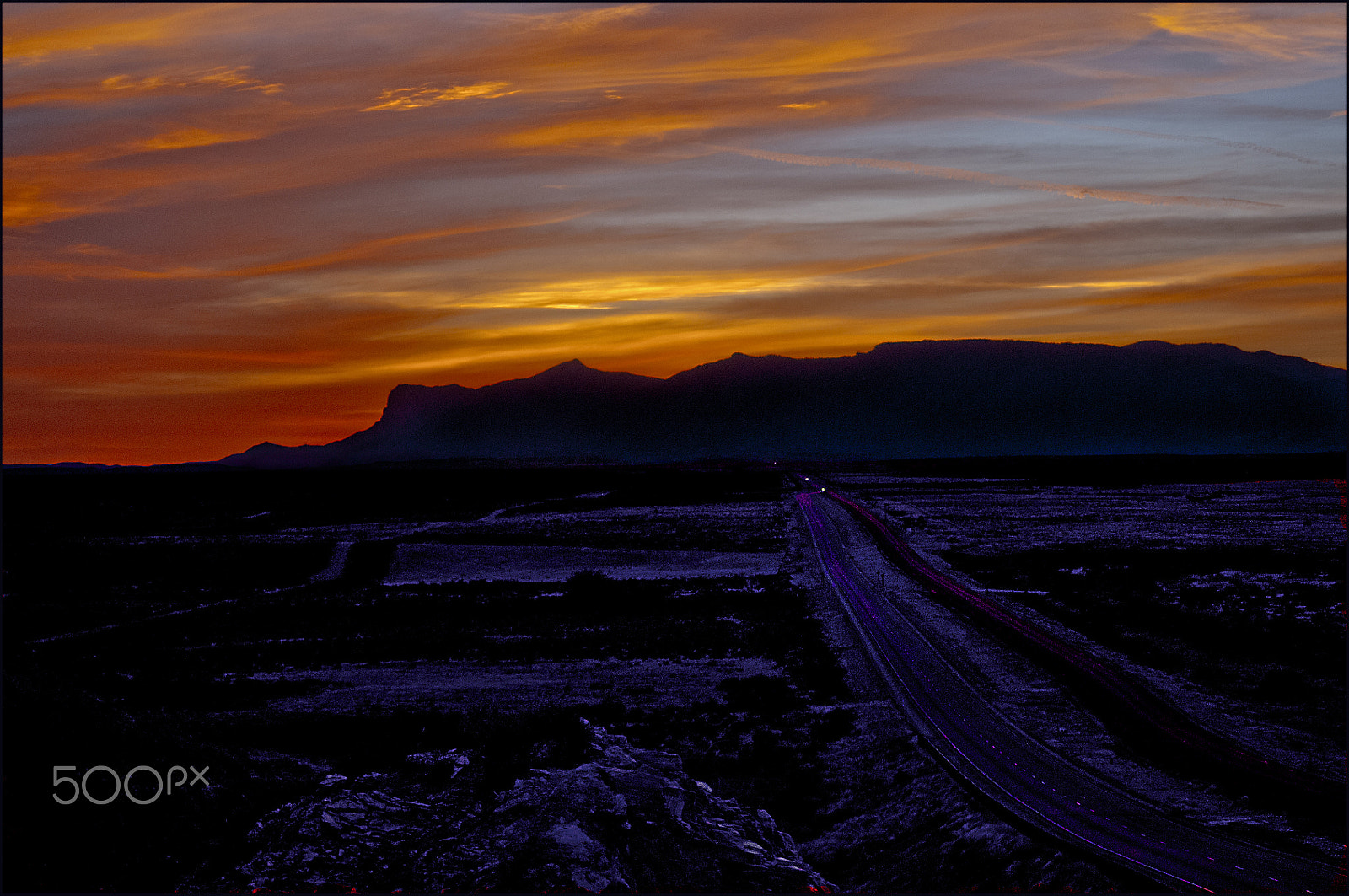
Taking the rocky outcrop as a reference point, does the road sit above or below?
below

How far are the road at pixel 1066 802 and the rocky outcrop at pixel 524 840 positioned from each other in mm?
3997

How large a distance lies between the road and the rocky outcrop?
3997 millimetres

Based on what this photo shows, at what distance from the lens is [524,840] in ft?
37.9

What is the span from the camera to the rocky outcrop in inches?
434

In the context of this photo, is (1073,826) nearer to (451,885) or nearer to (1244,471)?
(451,885)

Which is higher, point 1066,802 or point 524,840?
point 524,840

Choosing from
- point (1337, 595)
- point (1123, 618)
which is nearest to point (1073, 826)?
point (1123, 618)

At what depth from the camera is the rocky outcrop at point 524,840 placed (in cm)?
1102

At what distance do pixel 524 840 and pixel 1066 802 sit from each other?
8655 millimetres

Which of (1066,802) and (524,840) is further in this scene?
(1066,802)

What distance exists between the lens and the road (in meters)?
11.8

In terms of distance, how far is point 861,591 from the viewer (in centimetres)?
3425

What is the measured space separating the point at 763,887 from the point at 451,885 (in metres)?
4.00

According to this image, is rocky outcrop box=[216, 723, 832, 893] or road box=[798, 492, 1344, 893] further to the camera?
road box=[798, 492, 1344, 893]
